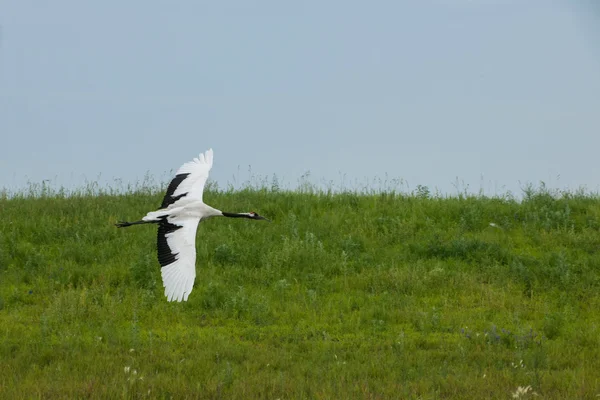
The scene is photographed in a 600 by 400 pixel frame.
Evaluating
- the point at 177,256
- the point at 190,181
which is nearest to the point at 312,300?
the point at 190,181

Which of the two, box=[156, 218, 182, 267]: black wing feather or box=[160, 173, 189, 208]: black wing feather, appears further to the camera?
box=[160, 173, 189, 208]: black wing feather

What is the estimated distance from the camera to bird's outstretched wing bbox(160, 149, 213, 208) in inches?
385

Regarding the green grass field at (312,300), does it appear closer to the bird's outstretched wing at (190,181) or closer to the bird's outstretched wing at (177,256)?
the bird's outstretched wing at (177,256)

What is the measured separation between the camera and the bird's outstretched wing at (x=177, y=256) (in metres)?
8.00

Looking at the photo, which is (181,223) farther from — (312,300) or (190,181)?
(312,300)

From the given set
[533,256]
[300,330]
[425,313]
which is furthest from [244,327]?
[533,256]

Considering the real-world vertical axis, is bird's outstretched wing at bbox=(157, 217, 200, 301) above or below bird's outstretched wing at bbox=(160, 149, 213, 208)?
below

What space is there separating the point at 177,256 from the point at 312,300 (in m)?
2.58

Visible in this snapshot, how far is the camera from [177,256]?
839 centimetres

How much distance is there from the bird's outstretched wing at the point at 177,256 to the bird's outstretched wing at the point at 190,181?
2.14 feet

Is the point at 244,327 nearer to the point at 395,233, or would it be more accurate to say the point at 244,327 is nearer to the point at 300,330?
the point at 300,330

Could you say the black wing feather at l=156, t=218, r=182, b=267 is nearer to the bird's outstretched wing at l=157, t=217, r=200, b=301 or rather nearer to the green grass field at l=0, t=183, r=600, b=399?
the bird's outstretched wing at l=157, t=217, r=200, b=301

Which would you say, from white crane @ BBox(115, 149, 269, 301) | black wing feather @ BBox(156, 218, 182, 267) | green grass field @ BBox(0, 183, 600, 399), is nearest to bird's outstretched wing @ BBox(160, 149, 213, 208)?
white crane @ BBox(115, 149, 269, 301)

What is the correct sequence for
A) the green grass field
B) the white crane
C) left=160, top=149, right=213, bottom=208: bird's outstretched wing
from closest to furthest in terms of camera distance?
the green grass field < the white crane < left=160, top=149, right=213, bottom=208: bird's outstretched wing
